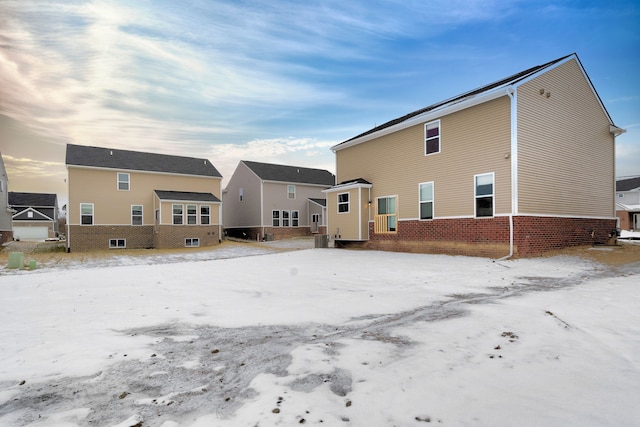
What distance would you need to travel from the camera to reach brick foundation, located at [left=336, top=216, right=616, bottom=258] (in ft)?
41.9

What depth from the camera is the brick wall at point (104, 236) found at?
78.3 ft

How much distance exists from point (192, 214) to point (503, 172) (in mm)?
21894

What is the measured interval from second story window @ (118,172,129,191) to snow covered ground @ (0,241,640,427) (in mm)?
20430

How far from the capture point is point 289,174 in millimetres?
33906

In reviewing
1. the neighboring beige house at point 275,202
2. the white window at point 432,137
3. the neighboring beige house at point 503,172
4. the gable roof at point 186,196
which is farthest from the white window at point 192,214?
the white window at point 432,137

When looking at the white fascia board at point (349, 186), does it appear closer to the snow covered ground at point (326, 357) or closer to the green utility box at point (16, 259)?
the snow covered ground at point (326, 357)

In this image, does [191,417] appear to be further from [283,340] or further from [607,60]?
[607,60]

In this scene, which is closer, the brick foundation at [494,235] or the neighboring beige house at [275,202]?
the brick foundation at [494,235]

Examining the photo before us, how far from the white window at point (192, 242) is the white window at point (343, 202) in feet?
41.5

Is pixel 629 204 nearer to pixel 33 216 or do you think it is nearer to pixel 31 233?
pixel 31 233

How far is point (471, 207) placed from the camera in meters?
14.0

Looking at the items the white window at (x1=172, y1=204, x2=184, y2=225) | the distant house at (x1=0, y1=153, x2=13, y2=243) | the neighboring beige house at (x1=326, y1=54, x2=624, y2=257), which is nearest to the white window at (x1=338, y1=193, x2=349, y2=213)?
the neighboring beige house at (x1=326, y1=54, x2=624, y2=257)

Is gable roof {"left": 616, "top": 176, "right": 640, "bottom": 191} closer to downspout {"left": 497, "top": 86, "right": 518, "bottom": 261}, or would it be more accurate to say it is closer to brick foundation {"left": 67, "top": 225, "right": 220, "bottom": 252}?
downspout {"left": 497, "top": 86, "right": 518, "bottom": 261}

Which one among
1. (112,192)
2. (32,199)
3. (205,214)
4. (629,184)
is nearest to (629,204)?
(629,184)
